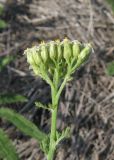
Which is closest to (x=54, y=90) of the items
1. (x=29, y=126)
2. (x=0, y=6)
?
(x=29, y=126)

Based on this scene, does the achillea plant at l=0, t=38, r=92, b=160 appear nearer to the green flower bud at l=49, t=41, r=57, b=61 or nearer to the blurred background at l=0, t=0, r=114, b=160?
the green flower bud at l=49, t=41, r=57, b=61

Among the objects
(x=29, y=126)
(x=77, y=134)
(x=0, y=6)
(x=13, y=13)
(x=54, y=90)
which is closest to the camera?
(x=54, y=90)

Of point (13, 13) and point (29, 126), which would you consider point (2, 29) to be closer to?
point (13, 13)

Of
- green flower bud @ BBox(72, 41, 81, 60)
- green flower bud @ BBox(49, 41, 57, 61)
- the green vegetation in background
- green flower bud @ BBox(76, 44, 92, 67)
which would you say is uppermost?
the green vegetation in background

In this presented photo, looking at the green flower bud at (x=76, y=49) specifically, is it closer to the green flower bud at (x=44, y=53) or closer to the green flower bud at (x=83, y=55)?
the green flower bud at (x=83, y=55)

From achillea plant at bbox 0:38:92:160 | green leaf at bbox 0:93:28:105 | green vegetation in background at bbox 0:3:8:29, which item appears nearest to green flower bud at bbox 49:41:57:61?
achillea plant at bbox 0:38:92:160

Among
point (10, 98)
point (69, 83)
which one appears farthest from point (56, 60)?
point (69, 83)

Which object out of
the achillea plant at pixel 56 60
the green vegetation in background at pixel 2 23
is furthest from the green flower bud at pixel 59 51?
the green vegetation in background at pixel 2 23
